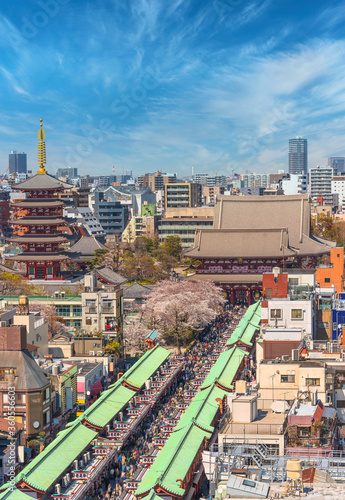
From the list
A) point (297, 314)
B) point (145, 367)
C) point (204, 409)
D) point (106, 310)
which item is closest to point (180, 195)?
point (106, 310)

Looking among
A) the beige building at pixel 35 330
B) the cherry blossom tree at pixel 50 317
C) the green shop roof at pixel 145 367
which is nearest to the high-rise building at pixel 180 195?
the cherry blossom tree at pixel 50 317

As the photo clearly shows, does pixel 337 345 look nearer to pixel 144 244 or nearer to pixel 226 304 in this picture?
pixel 226 304

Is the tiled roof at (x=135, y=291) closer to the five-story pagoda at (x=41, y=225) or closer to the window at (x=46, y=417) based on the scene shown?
the five-story pagoda at (x=41, y=225)

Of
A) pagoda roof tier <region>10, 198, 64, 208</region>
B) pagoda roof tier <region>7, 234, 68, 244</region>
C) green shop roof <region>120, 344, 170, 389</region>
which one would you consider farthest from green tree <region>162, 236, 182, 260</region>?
green shop roof <region>120, 344, 170, 389</region>

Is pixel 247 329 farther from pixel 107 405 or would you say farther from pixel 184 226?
pixel 184 226

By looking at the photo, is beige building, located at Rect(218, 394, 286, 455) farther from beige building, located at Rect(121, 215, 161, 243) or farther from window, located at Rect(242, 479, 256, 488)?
beige building, located at Rect(121, 215, 161, 243)

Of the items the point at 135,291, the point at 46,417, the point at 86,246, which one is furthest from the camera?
the point at 86,246
